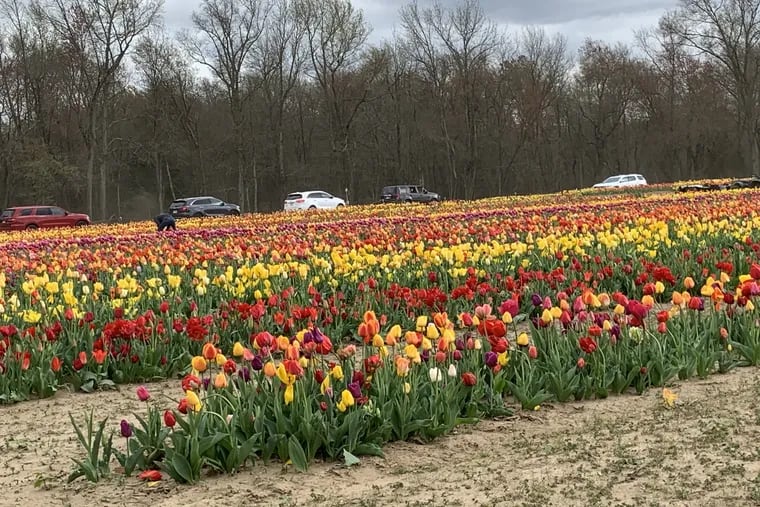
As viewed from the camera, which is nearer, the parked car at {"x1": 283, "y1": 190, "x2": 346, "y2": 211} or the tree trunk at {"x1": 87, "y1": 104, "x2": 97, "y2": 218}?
the parked car at {"x1": 283, "y1": 190, "x2": 346, "y2": 211}

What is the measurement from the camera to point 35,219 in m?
35.3

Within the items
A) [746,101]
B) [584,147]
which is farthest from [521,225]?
[584,147]

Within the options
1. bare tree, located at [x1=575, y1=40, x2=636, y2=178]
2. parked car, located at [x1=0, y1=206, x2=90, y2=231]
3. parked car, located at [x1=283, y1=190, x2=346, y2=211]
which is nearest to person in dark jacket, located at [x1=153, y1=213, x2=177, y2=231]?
parked car, located at [x1=0, y1=206, x2=90, y2=231]

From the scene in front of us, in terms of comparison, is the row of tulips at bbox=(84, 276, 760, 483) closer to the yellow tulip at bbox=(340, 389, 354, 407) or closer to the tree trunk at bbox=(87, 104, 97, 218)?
the yellow tulip at bbox=(340, 389, 354, 407)

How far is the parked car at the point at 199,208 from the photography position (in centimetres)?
4054

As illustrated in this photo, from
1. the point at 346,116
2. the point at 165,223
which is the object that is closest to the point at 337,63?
the point at 346,116

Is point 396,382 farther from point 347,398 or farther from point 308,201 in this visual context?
point 308,201

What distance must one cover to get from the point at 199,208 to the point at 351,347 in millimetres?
37979

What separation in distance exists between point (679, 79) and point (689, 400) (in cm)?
6274

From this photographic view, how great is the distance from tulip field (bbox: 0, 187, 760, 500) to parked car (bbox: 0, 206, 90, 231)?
2750 cm

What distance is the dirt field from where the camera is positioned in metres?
3.34

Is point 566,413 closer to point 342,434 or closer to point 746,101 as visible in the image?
point 342,434

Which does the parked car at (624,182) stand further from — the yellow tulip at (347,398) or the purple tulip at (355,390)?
the yellow tulip at (347,398)

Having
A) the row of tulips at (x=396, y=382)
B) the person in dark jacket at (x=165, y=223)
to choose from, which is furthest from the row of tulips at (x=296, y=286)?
the person in dark jacket at (x=165, y=223)
